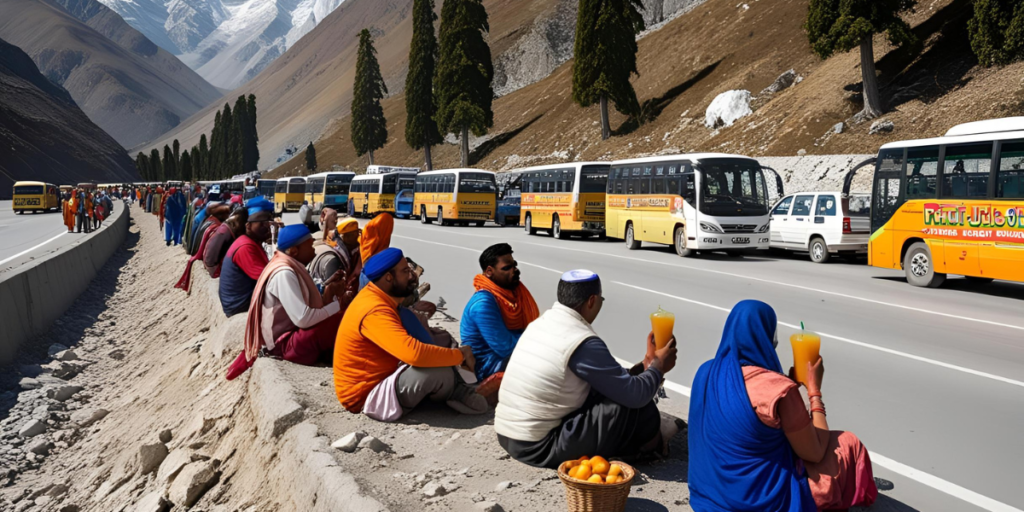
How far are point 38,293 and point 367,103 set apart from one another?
74.9 meters

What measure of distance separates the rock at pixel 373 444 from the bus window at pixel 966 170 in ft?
41.4

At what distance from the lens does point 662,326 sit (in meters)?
4.66

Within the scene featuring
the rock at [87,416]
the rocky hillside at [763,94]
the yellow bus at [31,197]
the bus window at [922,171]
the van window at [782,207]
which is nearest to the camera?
the rock at [87,416]

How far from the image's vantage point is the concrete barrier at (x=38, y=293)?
442 inches

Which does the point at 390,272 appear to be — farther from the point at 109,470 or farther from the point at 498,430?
the point at 109,470

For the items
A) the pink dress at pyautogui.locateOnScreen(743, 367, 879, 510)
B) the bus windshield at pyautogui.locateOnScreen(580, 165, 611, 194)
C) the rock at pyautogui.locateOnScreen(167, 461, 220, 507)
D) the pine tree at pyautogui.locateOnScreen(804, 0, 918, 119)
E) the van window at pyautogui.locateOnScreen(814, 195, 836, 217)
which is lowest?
the rock at pyautogui.locateOnScreen(167, 461, 220, 507)

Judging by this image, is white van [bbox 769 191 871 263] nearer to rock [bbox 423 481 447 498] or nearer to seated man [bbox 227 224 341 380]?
seated man [bbox 227 224 341 380]

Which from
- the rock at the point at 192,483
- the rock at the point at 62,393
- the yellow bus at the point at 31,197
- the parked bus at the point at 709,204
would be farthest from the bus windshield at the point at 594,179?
the yellow bus at the point at 31,197

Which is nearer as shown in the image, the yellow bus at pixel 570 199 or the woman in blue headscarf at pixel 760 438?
the woman in blue headscarf at pixel 760 438

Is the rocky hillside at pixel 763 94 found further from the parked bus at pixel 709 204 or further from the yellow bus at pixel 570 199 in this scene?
the parked bus at pixel 709 204

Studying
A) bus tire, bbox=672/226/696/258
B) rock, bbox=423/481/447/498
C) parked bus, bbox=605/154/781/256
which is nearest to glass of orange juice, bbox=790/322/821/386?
rock, bbox=423/481/447/498

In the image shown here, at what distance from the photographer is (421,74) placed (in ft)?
222

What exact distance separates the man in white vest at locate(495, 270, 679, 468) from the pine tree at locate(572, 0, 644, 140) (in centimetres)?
4549

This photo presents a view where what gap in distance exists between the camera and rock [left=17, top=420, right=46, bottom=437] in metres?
9.00
